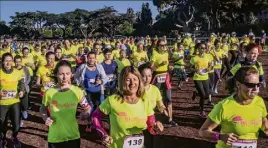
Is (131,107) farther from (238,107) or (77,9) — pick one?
(77,9)

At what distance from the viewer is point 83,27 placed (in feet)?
267

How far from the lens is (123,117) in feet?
11.9

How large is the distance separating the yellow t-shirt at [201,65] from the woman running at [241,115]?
18.6 feet

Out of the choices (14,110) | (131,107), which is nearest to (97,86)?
(14,110)

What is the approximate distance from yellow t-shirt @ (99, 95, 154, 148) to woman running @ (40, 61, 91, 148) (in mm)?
842

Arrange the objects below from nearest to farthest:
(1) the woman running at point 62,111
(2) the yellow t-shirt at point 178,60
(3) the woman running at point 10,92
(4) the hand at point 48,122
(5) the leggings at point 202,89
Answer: (4) the hand at point 48,122, (1) the woman running at point 62,111, (3) the woman running at point 10,92, (5) the leggings at point 202,89, (2) the yellow t-shirt at point 178,60

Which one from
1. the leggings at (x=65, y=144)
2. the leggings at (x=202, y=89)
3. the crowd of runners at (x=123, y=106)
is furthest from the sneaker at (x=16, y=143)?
the leggings at (x=202, y=89)

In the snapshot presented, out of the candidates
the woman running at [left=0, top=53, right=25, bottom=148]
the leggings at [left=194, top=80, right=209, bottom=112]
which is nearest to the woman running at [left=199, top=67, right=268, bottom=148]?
the woman running at [left=0, top=53, right=25, bottom=148]

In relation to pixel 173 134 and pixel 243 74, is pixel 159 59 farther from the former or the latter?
pixel 243 74

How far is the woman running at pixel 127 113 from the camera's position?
3.63m

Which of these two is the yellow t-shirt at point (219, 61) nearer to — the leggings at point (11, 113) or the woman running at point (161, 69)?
the woman running at point (161, 69)

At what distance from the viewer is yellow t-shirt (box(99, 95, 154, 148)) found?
363 cm

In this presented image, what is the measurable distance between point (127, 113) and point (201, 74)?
221 inches

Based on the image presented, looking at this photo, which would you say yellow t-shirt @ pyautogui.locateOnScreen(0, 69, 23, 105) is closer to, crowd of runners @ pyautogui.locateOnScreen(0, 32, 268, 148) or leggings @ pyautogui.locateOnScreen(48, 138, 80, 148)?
crowd of runners @ pyautogui.locateOnScreen(0, 32, 268, 148)
